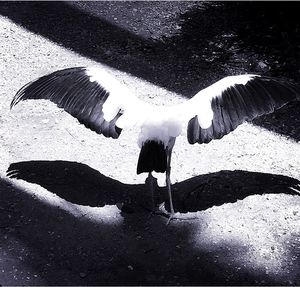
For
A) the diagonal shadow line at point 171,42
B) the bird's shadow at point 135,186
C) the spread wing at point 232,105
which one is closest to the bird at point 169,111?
the spread wing at point 232,105

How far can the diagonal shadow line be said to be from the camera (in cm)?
541

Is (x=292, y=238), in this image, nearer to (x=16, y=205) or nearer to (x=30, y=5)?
(x=16, y=205)

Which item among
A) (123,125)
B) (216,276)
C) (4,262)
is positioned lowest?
(4,262)

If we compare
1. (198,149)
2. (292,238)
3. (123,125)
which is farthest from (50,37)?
(292,238)

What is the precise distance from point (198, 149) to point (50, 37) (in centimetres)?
→ 226

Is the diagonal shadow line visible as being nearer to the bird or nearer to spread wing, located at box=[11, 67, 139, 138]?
the bird

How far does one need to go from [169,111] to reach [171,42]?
2.37 m

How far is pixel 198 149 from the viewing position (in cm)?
454

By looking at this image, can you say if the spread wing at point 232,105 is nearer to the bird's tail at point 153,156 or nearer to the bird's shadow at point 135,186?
the bird's tail at point 153,156

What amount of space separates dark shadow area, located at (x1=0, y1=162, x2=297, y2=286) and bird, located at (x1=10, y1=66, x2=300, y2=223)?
A: 0.35 metres

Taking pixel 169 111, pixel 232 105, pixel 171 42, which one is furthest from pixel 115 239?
pixel 171 42

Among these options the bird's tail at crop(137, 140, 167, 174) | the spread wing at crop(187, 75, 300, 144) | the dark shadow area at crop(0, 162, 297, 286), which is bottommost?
the dark shadow area at crop(0, 162, 297, 286)

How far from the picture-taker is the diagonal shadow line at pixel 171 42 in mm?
5406

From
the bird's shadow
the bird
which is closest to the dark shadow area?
the bird's shadow
